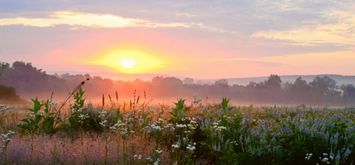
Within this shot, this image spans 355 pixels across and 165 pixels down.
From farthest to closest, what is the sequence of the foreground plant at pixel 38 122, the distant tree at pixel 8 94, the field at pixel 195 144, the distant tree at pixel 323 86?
the distant tree at pixel 323 86 → the distant tree at pixel 8 94 → the foreground plant at pixel 38 122 → the field at pixel 195 144

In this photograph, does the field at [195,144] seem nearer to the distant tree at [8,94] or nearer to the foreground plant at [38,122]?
the foreground plant at [38,122]

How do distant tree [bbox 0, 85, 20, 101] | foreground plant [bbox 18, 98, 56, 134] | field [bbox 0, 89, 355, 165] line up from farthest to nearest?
distant tree [bbox 0, 85, 20, 101] → foreground plant [bbox 18, 98, 56, 134] → field [bbox 0, 89, 355, 165]

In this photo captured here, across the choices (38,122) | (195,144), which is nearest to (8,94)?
(38,122)

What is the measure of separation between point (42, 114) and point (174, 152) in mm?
3453

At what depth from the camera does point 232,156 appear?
29.2 feet

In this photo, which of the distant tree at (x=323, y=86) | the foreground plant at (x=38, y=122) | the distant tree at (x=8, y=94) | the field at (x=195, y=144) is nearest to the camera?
the field at (x=195, y=144)

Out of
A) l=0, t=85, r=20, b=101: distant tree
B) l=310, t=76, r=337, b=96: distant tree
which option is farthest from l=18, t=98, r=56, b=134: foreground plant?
l=310, t=76, r=337, b=96: distant tree

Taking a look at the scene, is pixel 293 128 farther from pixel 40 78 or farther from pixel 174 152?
pixel 40 78

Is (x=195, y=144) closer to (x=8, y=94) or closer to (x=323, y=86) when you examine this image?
(x=8, y=94)

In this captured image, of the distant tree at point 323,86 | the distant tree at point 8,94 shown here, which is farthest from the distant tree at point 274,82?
the distant tree at point 8,94

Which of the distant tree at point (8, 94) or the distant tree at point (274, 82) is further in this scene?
the distant tree at point (274, 82)

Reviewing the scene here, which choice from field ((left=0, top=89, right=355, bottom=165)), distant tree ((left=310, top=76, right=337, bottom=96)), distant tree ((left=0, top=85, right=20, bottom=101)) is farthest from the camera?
distant tree ((left=310, top=76, right=337, bottom=96))

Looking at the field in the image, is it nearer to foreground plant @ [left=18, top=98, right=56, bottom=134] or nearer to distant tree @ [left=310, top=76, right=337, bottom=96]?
foreground plant @ [left=18, top=98, right=56, bottom=134]

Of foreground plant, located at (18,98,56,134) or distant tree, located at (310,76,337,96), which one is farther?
distant tree, located at (310,76,337,96)
